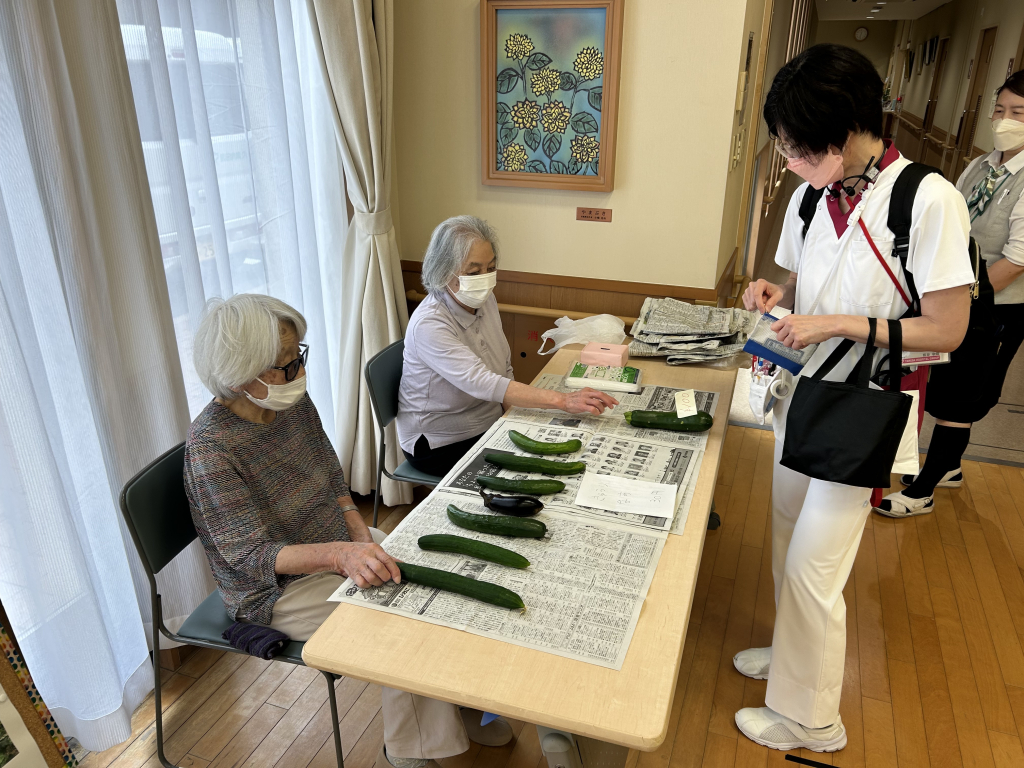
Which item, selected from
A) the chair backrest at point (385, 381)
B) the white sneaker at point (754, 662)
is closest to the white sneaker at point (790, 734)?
the white sneaker at point (754, 662)

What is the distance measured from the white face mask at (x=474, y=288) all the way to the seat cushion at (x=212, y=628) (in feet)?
3.56

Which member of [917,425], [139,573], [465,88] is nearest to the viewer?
[917,425]

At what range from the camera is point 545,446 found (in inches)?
71.2

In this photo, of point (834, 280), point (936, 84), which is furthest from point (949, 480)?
point (936, 84)

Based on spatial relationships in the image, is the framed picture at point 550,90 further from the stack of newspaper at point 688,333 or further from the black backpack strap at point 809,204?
the black backpack strap at point 809,204

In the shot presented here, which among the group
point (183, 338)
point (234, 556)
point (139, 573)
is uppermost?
point (183, 338)

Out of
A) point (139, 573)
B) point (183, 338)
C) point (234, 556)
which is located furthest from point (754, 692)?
point (183, 338)

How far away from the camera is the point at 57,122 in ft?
5.26

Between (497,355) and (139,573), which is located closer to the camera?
(139,573)

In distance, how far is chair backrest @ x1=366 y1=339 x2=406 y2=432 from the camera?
2.27 metres

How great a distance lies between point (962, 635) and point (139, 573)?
8.56ft

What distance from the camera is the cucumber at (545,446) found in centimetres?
180

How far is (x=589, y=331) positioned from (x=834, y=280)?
1265 millimetres

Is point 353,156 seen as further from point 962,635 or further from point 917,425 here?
point 962,635
